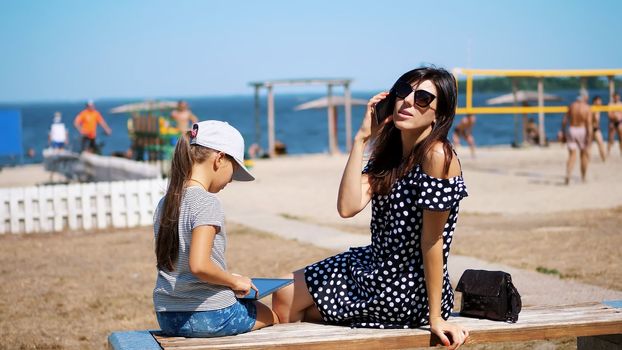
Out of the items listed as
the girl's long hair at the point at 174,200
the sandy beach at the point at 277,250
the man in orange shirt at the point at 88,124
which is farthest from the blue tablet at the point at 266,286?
the man in orange shirt at the point at 88,124

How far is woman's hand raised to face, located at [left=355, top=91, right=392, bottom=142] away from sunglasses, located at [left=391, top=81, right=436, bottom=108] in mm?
157

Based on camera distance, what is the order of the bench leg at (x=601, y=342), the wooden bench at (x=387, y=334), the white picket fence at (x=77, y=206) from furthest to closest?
the white picket fence at (x=77, y=206) → the bench leg at (x=601, y=342) → the wooden bench at (x=387, y=334)

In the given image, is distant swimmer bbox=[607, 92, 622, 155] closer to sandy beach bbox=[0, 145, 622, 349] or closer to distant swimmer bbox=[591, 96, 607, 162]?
distant swimmer bbox=[591, 96, 607, 162]

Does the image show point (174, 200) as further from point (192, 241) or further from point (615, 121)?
point (615, 121)

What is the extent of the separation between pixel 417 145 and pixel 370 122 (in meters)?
0.26

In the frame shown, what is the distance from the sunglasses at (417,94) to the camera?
12.5 feet

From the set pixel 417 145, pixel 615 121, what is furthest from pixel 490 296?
pixel 615 121

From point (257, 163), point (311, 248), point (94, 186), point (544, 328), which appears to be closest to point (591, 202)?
point (311, 248)

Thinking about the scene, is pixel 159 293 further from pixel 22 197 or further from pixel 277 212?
pixel 277 212

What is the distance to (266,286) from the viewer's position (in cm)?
402

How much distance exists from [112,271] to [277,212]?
17.2 feet

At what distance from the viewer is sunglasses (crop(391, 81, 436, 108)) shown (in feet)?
12.5

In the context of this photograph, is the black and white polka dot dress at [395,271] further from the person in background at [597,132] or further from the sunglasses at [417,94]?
the person in background at [597,132]

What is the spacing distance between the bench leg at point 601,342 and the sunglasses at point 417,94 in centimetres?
154
